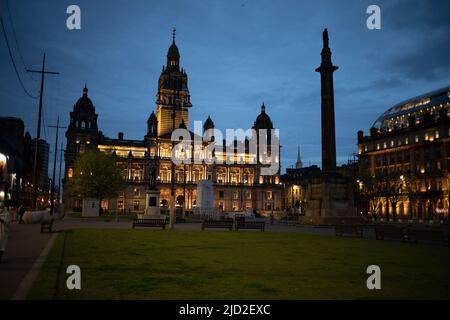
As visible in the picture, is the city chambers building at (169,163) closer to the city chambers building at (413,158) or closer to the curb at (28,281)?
the city chambers building at (413,158)

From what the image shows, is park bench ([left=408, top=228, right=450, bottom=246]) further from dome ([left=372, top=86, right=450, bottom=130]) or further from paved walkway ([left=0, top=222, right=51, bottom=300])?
dome ([left=372, top=86, right=450, bottom=130])

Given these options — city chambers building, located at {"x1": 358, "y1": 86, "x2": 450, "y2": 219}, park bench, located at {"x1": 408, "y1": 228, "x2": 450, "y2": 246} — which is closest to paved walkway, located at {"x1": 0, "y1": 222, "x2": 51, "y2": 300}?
park bench, located at {"x1": 408, "y1": 228, "x2": 450, "y2": 246}

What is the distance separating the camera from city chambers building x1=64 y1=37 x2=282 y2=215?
105875mm

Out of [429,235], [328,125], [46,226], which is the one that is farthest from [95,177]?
[429,235]

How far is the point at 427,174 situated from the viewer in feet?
244

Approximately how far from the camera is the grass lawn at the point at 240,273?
8617mm

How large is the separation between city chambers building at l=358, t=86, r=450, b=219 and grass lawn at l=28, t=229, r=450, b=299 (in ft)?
170

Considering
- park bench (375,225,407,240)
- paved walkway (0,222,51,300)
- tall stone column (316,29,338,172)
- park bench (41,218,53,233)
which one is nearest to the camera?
paved walkway (0,222,51,300)

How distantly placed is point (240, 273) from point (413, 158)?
78.9 m

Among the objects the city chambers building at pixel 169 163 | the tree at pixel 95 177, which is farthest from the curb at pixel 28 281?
the city chambers building at pixel 169 163

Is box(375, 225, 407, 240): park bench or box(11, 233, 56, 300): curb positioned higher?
box(375, 225, 407, 240): park bench

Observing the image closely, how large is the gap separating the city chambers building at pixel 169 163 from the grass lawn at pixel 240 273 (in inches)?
3613

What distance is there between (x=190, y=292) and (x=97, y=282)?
8.45 feet

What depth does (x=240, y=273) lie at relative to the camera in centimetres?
1108
